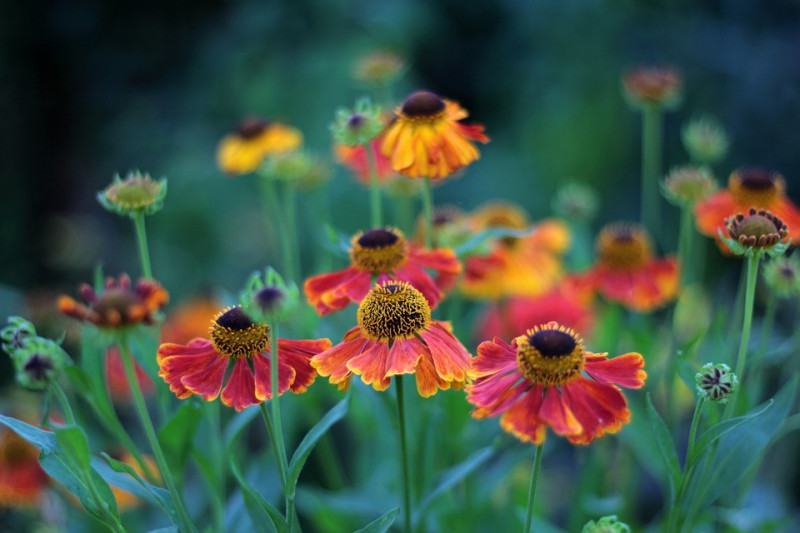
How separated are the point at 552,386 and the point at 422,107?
0.35m

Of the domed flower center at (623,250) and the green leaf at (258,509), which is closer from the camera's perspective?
the green leaf at (258,509)

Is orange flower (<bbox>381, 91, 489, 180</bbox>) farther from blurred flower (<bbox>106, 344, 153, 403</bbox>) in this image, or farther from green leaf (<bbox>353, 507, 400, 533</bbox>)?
blurred flower (<bbox>106, 344, 153, 403</bbox>)

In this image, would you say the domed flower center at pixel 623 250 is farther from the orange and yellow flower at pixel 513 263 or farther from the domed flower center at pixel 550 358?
the domed flower center at pixel 550 358

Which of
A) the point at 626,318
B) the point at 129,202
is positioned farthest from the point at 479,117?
the point at 129,202

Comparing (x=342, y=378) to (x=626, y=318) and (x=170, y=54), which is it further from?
(x=170, y=54)

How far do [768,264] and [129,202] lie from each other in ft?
2.26

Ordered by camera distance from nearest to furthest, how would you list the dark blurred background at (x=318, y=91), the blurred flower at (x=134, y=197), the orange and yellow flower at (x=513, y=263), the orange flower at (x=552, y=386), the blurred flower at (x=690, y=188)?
the orange flower at (x=552, y=386), the blurred flower at (x=134, y=197), the blurred flower at (x=690, y=188), the orange and yellow flower at (x=513, y=263), the dark blurred background at (x=318, y=91)

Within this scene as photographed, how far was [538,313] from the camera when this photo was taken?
129cm

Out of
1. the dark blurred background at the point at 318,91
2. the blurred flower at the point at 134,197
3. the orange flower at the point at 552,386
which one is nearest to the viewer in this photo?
the orange flower at the point at 552,386

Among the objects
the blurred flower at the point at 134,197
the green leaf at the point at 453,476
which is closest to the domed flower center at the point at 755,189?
the green leaf at the point at 453,476

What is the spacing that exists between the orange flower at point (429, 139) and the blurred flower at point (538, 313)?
1.40ft

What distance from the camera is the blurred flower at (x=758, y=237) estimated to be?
68cm

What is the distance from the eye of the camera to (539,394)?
648mm

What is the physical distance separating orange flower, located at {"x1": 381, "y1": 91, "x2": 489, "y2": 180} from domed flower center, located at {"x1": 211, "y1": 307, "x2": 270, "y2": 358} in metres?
0.22
